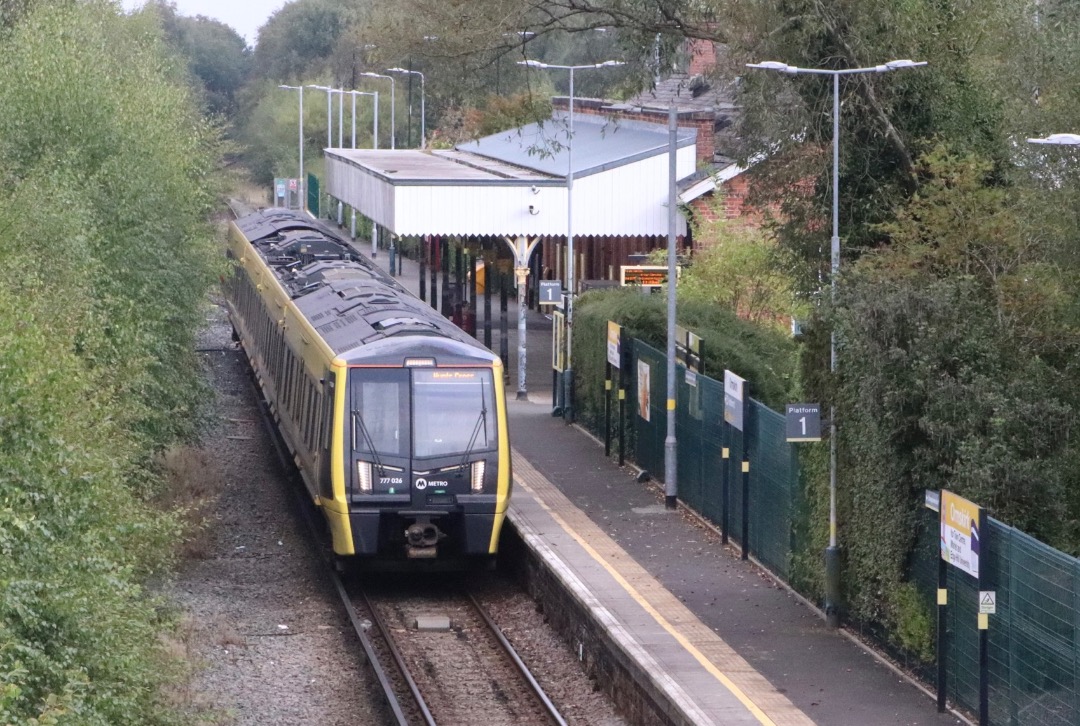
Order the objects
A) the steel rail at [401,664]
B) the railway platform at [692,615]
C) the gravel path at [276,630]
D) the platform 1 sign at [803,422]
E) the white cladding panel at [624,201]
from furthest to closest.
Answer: the white cladding panel at [624,201] < the platform 1 sign at [803,422] < the gravel path at [276,630] < the steel rail at [401,664] < the railway platform at [692,615]

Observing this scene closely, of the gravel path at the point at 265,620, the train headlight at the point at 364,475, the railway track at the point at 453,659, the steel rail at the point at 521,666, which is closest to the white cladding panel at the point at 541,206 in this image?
the gravel path at the point at 265,620

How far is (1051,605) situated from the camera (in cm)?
1041

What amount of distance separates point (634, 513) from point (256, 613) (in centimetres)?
532

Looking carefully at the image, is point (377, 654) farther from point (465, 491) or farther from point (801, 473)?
point (801, 473)

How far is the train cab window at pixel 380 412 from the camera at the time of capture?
624 inches

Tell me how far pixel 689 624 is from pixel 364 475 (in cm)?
375

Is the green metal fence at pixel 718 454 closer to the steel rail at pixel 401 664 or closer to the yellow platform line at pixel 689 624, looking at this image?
the yellow platform line at pixel 689 624

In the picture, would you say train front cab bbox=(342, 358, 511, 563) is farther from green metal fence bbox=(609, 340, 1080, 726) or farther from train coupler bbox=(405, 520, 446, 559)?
green metal fence bbox=(609, 340, 1080, 726)

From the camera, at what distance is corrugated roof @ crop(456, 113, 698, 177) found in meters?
29.6

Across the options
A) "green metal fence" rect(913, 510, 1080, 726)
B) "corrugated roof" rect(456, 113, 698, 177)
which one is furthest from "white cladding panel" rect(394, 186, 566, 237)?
"green metal fence" rect(913, 510, 1080, 726)

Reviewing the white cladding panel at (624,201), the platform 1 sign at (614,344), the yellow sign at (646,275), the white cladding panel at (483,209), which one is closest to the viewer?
the platform 1 sign at (614,344)

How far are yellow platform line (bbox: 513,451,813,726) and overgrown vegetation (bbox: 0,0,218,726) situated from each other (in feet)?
14.3

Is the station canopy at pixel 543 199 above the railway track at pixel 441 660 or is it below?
above

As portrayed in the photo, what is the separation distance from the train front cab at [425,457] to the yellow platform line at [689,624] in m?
1.54
